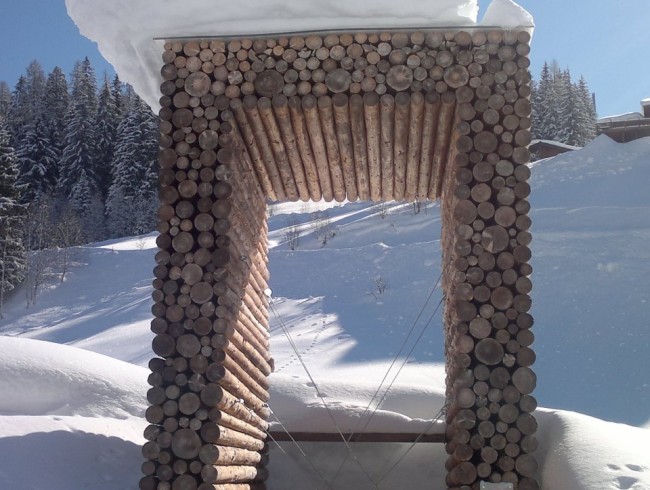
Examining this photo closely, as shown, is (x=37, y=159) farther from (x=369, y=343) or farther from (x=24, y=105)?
(x=369, y=343)

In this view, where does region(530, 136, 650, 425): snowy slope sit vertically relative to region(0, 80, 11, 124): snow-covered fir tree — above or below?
below

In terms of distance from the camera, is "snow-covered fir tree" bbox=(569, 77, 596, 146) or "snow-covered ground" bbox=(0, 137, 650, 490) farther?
"snow-covered fir tree" bbox=(569, 77, 596, 146)

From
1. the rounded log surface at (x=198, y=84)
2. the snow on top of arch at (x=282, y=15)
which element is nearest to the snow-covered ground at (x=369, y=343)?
the rounded log surface at (x=198, y=84)

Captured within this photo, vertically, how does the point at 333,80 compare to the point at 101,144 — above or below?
below

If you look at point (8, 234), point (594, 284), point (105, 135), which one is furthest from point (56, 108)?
point (594, 284)

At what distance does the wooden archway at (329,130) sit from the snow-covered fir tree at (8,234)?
20704 millimetres

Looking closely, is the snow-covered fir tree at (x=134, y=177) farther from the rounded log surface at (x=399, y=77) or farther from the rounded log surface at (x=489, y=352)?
the rounded log surface at (x=489, y=352)

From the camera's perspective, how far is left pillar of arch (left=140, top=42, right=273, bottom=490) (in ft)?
15.0

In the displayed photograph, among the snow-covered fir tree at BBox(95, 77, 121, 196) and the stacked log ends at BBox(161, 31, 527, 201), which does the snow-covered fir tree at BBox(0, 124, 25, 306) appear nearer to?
the snow-covered fir tree at BBox(95, 77, 121, 196)

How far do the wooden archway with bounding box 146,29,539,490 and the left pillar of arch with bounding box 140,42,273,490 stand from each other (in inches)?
0.4

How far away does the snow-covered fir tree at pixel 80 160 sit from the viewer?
38.5 m

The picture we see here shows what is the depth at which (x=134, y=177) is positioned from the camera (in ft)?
122

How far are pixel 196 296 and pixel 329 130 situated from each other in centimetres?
172

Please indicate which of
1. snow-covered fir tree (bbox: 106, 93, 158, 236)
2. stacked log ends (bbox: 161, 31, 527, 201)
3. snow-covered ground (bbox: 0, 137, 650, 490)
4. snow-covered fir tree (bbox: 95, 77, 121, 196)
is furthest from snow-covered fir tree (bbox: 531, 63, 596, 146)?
stacked log ends (bbox: 161, 31, 527, 201)
